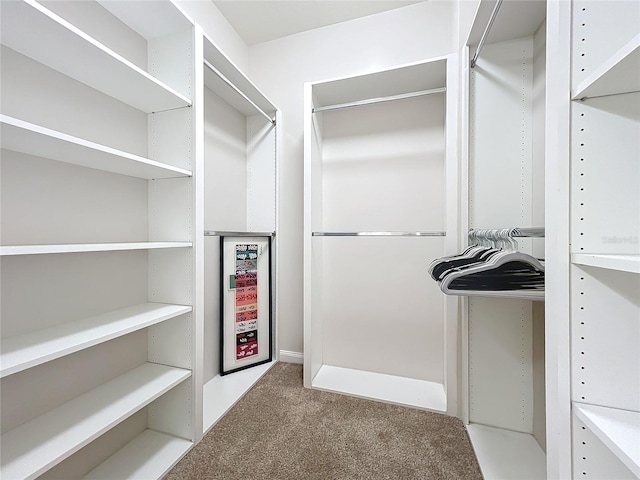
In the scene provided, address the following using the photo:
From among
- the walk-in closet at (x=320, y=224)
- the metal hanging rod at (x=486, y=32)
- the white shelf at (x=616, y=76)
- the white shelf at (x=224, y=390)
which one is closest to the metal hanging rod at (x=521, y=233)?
the walk-in closet at (x=320, y=224)

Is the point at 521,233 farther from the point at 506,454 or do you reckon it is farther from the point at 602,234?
the point at 506,454

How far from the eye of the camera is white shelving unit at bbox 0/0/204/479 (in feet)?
3.25

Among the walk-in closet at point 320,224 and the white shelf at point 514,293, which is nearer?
the walk-in closet at point 320,224

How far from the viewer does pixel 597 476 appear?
26.9 inches

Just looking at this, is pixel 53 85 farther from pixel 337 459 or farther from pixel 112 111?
pixel 337 459

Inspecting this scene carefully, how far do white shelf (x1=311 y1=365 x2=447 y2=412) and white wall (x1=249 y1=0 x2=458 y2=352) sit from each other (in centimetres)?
42

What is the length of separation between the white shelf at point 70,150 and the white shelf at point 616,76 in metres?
1.45

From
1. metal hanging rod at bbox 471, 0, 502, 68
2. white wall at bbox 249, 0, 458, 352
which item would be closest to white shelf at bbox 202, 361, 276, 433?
white wall at bbox 249, 0, 458, 352

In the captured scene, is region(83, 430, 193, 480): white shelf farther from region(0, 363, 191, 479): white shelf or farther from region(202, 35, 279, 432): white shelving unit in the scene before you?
region(0, 363, 191, 479): white shelf

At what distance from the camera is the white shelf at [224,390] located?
5.49 feet

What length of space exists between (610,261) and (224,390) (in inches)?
82.3

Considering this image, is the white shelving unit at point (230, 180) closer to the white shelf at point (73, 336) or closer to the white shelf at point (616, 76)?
the white shelf at point (73, 336)

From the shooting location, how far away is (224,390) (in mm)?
1933

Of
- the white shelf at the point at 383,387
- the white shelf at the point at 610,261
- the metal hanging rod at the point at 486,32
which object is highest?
the metal hanging rod at the point at 486,32
